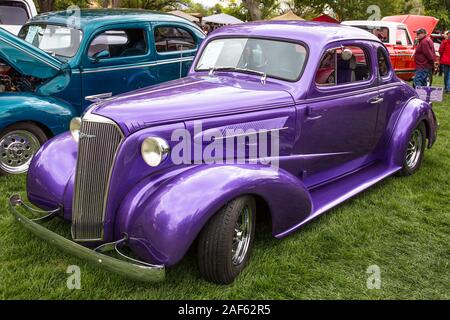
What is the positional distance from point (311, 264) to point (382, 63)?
2670 millimetres

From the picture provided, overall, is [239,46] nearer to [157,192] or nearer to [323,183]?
[323,183]

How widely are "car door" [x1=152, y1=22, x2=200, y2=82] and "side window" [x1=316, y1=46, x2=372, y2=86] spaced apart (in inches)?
118

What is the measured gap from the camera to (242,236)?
10.2 feet

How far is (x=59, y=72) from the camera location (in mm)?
5535

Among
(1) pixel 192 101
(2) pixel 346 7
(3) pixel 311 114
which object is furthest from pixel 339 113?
(2) pixel 346 7

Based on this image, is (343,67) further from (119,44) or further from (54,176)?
(119,44)

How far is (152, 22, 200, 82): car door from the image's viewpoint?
659 cm

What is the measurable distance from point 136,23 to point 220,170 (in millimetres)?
4188

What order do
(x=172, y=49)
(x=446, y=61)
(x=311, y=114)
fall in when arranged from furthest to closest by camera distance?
(x=446, y=61) → (x=172, y=49) → (x=311, y=114)

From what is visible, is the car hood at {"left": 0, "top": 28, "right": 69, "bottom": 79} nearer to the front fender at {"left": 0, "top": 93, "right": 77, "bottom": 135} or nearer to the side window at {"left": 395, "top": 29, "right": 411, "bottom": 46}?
the front fender at {"left": 0, "top": 93, "right": 77, "bottom": 135}

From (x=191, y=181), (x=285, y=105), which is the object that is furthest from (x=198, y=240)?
(x=285, y=105)

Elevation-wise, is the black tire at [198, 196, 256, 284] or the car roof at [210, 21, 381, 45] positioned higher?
the car roof at [210, 21, 381, 45]

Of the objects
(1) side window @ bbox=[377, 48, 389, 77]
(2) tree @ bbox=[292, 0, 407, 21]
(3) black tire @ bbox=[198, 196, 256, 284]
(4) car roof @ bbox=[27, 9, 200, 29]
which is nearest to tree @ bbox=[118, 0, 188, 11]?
(2) tree @ bbox=[292, 0, 407, 21]
